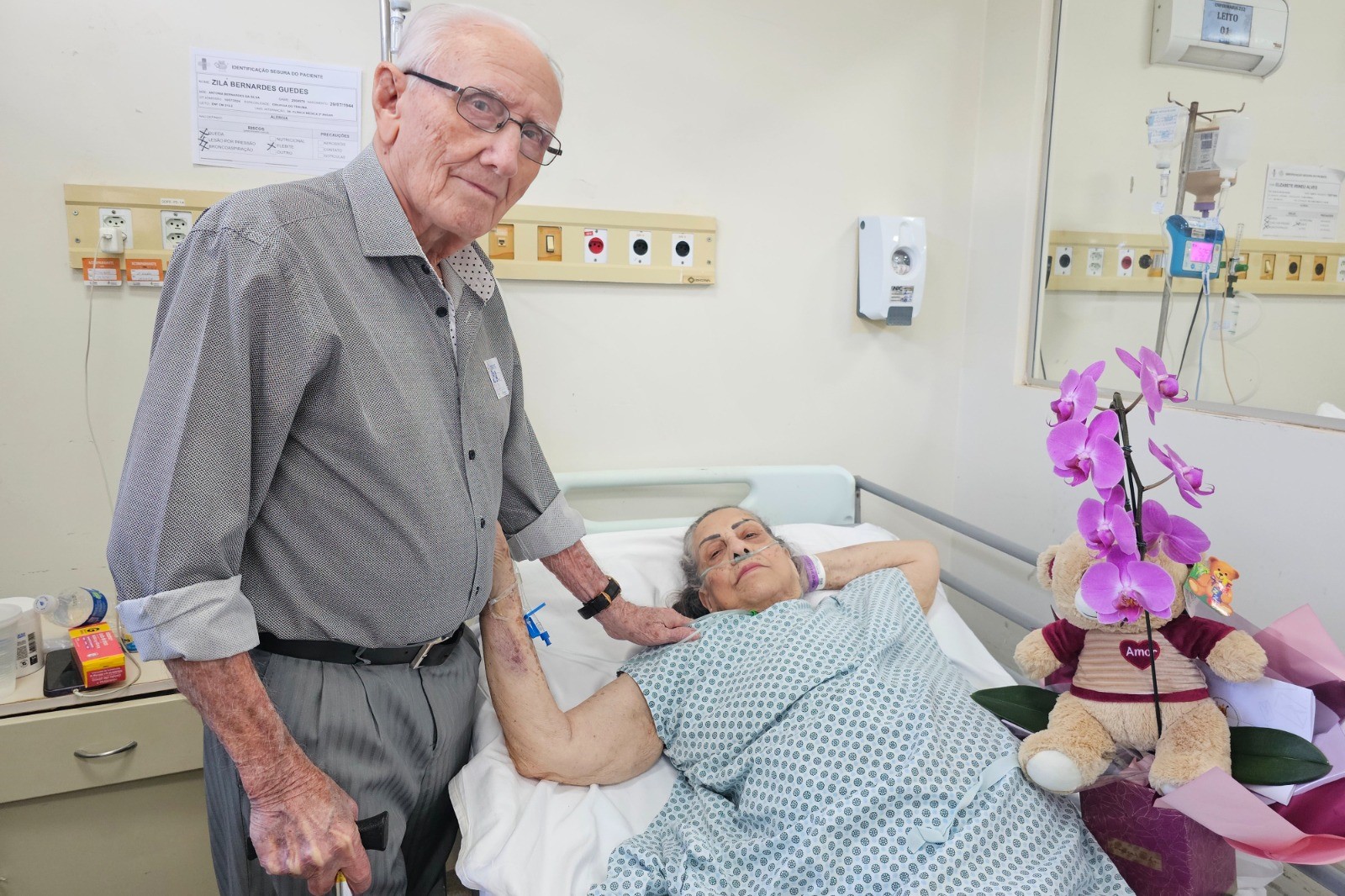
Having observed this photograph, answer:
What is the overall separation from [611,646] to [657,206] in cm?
117

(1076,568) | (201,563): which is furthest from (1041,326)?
(201,563)

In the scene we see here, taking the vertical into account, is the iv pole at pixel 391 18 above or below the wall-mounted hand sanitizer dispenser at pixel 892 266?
above

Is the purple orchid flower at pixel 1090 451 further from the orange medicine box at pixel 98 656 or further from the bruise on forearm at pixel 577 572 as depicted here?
the orange medicine box at pixel 98 656

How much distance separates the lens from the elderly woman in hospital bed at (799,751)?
45.5 inches

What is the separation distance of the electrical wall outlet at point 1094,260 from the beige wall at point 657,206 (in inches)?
15.3

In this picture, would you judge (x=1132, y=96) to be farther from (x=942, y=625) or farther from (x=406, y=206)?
(x=406, y=206)

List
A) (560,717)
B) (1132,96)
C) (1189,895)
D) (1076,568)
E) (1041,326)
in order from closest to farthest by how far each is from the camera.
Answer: (1189,895) → (1076,568) → (560,717) → (1132,96) → (1041,326)

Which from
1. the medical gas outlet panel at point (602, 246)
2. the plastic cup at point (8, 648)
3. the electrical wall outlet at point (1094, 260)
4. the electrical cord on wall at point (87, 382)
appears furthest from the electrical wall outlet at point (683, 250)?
the plastic cup at point (8, 648)

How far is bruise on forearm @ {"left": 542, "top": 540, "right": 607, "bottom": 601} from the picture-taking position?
1637mm

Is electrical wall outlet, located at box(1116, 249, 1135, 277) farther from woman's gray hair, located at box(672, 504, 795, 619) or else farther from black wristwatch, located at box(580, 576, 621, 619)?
black wristwatch, located at box(580, 576, 621, 619)

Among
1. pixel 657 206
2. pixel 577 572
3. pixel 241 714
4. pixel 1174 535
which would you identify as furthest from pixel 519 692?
pixel 657 206

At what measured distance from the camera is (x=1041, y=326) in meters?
2.33

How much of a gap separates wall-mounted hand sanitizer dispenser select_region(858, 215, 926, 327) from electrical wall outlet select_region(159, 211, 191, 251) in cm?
176

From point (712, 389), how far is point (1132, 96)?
52.5 inches
